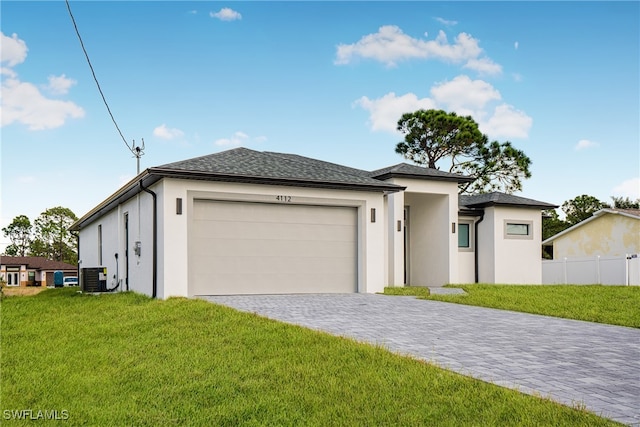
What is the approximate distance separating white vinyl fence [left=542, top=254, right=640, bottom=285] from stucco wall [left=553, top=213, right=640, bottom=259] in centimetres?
540

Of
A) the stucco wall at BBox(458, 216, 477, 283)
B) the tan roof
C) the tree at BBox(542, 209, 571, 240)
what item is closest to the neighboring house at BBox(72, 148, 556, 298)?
the stucco wall at BBox(458, 216, 477, 283)

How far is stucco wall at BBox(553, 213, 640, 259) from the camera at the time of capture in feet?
93.1

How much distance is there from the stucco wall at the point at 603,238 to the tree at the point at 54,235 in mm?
54308

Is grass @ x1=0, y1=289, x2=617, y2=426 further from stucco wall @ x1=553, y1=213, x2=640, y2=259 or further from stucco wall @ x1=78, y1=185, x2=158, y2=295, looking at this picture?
stucco wall @ x1=553, y1=213, x2=640, y2=259

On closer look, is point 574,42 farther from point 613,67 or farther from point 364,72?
point 364,72

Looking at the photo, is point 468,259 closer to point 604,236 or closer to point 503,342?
point 604,236

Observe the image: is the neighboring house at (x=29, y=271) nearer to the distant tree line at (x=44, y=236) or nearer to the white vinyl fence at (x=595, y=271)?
the distant tree line at (x=44, y=236)

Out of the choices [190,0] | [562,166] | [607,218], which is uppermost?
[190,0]

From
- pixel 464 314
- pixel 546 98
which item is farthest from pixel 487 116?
pixel 464 314

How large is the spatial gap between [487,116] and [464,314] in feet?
84.4

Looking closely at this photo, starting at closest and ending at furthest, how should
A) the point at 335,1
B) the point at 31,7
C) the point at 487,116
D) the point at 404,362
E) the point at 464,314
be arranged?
the point at 404,362
the point at 464,314
the point at 31,7
the point at 335,1
the point at 487,116

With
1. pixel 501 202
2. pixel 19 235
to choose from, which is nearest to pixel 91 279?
pixel 501 202

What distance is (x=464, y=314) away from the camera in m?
10.6

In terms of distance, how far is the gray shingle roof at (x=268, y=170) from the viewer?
13.5 metres
